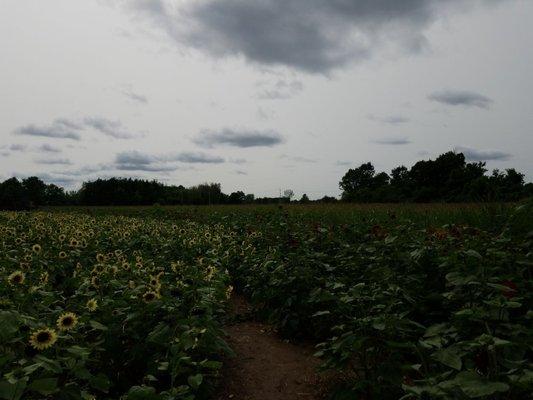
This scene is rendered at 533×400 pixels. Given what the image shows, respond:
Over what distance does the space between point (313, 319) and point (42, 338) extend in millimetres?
3271

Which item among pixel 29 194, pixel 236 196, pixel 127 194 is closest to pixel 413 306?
pixel 29 194

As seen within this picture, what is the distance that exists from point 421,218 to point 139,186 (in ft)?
245

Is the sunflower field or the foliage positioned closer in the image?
the foliage

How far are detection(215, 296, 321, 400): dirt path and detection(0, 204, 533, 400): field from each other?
0.53 ft

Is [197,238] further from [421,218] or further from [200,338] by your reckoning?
[200,338]

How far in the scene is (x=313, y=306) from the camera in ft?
17.6

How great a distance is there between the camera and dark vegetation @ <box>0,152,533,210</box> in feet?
126

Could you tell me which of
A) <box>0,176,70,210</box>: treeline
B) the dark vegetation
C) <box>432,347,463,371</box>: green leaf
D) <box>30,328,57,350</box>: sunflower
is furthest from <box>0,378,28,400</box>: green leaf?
<box>0,176,70,210</box>: treeline

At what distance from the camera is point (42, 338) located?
103 inches

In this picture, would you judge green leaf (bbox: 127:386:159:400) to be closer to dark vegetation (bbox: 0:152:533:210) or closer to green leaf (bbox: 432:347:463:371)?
green leaf (bbox: 432:347:463:371)

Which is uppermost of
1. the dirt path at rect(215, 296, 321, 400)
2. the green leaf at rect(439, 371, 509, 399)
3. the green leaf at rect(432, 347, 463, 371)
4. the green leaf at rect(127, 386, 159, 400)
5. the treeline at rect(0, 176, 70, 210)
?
the treeline at rect(0, 176, 70, 210)

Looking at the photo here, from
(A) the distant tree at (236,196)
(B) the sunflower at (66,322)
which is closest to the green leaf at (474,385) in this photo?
(B) the sunflower at (66,322)

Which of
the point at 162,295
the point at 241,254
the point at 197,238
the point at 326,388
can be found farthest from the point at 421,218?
the point at 162,295

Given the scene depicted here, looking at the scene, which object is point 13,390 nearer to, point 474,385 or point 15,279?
point 474,385
